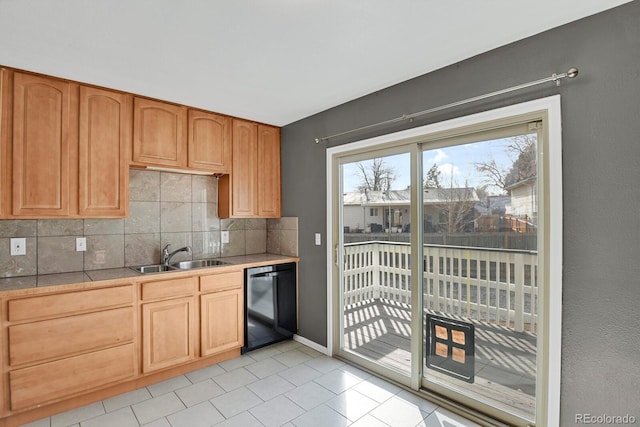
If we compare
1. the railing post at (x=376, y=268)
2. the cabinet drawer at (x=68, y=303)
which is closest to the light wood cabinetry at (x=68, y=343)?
the cabinet drawer at (x=68, y=303)

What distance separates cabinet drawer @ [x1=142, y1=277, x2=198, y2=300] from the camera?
2.64 m

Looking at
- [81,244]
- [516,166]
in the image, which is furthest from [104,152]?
[516,166]

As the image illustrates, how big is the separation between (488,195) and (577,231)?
0.56m

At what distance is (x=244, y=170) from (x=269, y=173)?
1.09ft

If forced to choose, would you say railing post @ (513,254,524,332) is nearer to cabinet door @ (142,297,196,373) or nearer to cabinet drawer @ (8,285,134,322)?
cabinet door @ (142,297,196,373)

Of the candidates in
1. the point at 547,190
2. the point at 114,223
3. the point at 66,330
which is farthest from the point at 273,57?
the point at 66,330

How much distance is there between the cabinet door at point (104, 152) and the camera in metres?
2.57

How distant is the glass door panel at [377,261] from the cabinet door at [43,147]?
2.32m

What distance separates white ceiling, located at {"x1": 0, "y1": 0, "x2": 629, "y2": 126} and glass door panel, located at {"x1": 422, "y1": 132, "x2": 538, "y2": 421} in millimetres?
688

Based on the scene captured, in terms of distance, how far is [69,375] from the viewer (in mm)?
2287

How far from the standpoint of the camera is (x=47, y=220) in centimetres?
266

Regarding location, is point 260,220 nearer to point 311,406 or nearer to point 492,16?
point 311,406

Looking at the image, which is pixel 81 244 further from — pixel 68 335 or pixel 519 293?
pixel 519 293

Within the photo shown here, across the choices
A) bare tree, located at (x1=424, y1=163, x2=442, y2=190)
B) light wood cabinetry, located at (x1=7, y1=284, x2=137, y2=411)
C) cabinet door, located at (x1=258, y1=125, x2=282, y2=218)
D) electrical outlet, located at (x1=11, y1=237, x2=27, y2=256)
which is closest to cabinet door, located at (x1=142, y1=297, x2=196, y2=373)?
light wood cabinetry, located at (x1=7, y1=284, x2=137, y2=411)
